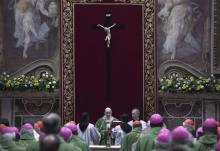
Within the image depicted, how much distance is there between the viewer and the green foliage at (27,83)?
20.2 meters

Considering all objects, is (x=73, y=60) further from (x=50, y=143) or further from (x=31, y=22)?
(x=50, y=143)

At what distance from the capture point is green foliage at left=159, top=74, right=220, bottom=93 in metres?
20.1

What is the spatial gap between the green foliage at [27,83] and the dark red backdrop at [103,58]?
79 centimetres

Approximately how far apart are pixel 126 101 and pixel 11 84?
311cm

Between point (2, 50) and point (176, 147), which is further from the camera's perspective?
point (2, 50)

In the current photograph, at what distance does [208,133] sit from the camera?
33.5 feet

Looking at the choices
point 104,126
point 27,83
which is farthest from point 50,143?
point 27,83

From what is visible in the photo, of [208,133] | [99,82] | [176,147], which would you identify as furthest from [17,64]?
[176,147]

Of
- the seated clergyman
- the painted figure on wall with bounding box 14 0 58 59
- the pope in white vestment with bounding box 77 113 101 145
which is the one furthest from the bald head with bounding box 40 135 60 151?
the painted figure on wall with bounding box 14 0 58 59

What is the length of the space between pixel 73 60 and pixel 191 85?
3.21m

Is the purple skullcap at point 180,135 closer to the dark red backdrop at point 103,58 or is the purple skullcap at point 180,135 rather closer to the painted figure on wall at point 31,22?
the dark red backdrop at point 103,58

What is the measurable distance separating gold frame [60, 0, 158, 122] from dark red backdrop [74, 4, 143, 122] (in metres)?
0.12

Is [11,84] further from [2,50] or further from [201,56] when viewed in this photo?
[201,56]

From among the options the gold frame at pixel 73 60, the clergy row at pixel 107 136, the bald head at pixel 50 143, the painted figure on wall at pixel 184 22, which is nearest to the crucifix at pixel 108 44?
the gold frame at pixel 73 60
